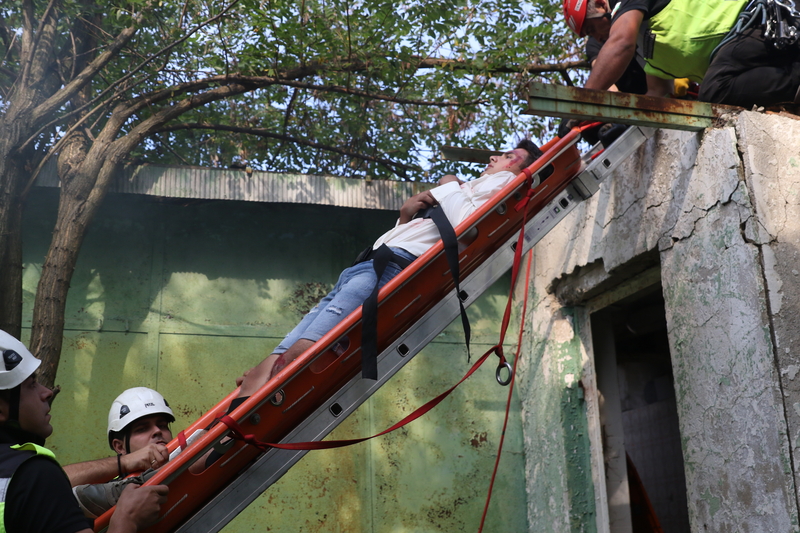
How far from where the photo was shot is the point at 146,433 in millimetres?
3338

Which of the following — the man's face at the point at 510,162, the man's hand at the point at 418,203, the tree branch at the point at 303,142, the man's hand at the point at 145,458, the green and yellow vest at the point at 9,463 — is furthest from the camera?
the tree branch at the point at 303,142

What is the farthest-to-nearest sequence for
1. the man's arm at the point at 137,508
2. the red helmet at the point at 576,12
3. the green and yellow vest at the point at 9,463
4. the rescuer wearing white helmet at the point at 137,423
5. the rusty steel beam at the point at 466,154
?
the rusty steel beam at the point at 466,154 < the red helmet at the point at 576,12 < the rescuer wearing white helmet at the point at 137,423 < the man's arm at the point at 137,508 < the green and yellow vest at the point at 9,463

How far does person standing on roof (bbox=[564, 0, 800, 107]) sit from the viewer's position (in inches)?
147

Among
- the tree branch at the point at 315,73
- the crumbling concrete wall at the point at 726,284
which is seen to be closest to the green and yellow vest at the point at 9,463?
the crumbling concrete wall at the point at 726,284

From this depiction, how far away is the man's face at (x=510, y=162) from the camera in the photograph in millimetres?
3801

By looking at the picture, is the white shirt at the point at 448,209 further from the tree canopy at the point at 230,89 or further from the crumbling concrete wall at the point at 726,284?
the tree canopy at the point at 230,89

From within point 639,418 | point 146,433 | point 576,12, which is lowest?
point 639,418

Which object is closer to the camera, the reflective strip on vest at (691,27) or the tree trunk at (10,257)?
the reflective strip on vest at (691,27)

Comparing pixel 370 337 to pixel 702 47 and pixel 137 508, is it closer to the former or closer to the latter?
pixel 137 508

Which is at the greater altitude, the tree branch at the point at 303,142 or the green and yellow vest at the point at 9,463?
the tree branch at the point at 303,142

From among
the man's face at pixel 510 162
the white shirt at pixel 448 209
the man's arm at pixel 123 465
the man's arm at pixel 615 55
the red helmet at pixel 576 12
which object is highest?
the red helmet at pixel 576 12

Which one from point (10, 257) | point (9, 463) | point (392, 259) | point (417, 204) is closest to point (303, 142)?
point (10, 257)

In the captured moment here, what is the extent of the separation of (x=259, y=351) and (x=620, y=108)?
11.5 feet

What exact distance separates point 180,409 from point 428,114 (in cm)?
417
